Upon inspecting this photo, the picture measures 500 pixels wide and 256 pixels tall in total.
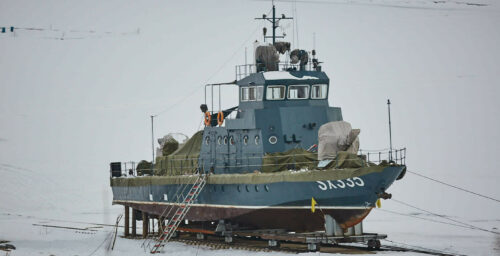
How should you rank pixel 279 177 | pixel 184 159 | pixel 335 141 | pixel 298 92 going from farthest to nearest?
pixel 184 159
pixel 298 92
pixel 279 177
pixel 335 141

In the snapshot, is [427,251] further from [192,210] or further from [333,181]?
[192,210]

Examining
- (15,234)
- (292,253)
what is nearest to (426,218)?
(292,253)

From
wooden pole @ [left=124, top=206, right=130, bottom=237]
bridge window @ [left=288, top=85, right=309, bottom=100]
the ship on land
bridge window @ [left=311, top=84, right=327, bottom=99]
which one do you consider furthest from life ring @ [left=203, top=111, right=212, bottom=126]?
wooden pole @ [left=124, top=206, right=130, bottom=237]

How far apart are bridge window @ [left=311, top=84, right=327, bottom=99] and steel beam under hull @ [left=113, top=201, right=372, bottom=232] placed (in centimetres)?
689

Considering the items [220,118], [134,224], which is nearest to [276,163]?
[220,118]

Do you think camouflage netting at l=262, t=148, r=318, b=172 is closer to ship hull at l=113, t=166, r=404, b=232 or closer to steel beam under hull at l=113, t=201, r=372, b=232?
ship hull at l=113, t=166, r=404, b=232

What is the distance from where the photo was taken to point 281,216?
41.5 m

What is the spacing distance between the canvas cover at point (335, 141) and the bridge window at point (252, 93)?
18.3 ft

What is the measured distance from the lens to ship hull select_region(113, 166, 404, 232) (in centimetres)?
3916

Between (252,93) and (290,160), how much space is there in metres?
5.21

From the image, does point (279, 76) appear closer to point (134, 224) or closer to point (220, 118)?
point (220, 118)

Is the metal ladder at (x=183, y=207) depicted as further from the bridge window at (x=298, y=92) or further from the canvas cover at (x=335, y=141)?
the canvas cover at (x=335, y=141)

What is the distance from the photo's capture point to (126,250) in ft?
153

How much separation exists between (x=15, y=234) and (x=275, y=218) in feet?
63.1
